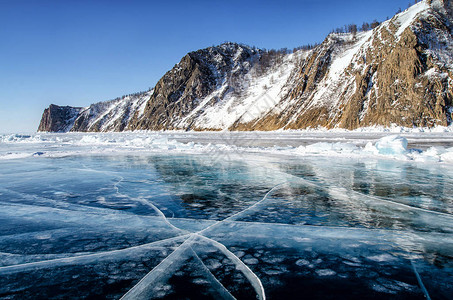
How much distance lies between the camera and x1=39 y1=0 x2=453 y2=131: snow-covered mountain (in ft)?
170

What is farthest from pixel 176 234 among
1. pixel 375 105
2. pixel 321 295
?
pixel 375 105

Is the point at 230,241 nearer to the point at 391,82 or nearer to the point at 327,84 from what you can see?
the point at 391,82

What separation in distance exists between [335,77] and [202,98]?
66613mm

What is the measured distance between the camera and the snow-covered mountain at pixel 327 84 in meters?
51.9

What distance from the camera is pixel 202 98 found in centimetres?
12519

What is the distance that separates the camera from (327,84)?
2933 inches

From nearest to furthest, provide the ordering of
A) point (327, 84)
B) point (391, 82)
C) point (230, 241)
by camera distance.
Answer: point (230, 241), point (391, 82), point (327, 84)

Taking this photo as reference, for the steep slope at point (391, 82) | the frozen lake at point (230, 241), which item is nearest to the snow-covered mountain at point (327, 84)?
the steep slope at point (391, 82)

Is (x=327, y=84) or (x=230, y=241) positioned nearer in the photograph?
(x=230, y=241)

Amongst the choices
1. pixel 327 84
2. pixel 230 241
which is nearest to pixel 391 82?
pixel 327 84

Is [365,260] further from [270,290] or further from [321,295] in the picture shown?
[270,290]

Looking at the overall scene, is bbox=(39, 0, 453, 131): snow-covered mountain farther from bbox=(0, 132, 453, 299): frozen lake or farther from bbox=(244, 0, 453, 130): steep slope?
bbox=(0, 132, 453, 299): frozen lake

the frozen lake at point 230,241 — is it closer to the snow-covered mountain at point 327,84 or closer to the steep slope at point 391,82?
the steep slope at point 391,82

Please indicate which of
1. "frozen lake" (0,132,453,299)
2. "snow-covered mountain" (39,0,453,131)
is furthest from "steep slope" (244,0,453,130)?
"frozen lake" (0,132,453,299)
